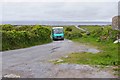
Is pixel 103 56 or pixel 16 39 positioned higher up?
pixel 16 39

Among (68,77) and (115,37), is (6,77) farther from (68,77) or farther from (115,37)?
(115,37)

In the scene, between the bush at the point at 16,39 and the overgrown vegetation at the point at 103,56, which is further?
the bush at the point at 16,39

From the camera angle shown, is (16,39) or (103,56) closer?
(103,56)

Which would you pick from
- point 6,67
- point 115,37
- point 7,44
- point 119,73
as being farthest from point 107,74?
point 115,37

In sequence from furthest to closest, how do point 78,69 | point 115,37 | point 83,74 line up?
point 115,37, point 78,69, point 83,74

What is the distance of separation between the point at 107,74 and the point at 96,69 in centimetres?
127

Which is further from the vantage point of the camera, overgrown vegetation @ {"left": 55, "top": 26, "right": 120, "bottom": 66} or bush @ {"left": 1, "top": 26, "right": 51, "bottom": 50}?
bush @ {"left": 1, "top": 26, "right": 51, "bottom": 50}

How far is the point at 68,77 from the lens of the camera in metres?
10.3

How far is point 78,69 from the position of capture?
12.4m

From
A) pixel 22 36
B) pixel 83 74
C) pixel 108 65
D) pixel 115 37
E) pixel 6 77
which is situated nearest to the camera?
pixel 6 77

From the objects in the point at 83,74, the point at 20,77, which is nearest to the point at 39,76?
the point at 20,77

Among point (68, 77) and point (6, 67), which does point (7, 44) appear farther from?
point (68, 77)

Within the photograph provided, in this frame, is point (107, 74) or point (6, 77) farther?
point (107, 74)

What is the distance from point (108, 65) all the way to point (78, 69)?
2.04m
